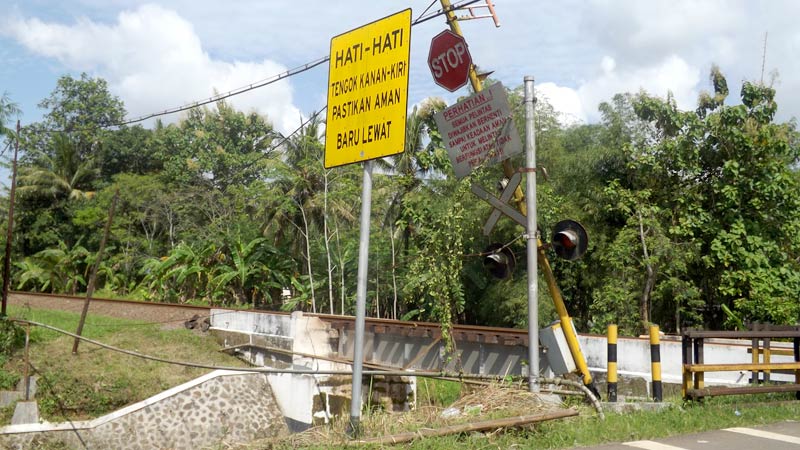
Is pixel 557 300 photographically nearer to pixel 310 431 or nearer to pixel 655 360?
pixel 655 360

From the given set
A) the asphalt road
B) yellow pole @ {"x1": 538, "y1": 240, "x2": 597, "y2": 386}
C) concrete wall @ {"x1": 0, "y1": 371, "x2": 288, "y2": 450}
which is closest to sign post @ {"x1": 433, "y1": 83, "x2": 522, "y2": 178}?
yellow pole @ {"x1": 538, "y1": 240, "x2": 597, "y2": 386}

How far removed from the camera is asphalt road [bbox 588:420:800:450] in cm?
655

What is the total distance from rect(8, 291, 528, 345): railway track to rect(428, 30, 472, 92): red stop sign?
762cm

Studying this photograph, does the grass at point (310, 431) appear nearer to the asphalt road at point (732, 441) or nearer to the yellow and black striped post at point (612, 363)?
the asphalt road at point (732, 441)

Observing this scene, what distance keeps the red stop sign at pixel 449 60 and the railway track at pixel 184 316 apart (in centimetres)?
762

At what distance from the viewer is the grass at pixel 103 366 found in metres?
19.4

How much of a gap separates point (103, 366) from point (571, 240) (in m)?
17.4

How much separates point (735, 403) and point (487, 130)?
444cm

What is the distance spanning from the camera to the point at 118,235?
4162 cm

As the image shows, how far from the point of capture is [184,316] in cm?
2853

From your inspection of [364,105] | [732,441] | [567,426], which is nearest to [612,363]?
[567,426]

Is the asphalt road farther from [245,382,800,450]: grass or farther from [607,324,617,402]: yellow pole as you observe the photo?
[607,324,617,402]: yellow pole

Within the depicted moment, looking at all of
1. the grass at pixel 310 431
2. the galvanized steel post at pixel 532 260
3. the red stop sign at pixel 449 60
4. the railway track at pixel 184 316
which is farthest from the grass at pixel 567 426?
the railway track at pixel 184 316

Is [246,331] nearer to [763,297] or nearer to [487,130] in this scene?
[763,297]
